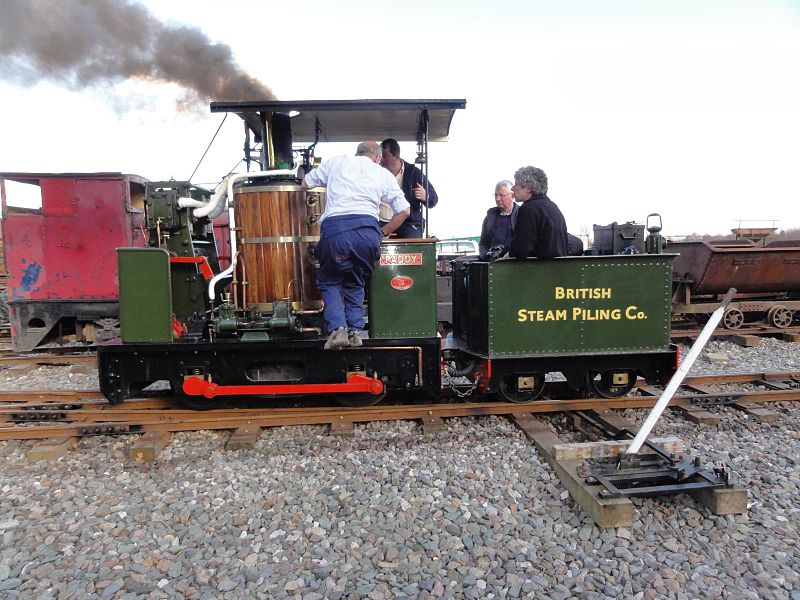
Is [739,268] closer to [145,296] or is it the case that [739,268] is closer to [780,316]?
[780,316]

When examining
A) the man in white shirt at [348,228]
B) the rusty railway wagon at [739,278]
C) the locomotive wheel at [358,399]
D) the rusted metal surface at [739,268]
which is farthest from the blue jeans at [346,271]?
the rusted metal surface at [739,268]

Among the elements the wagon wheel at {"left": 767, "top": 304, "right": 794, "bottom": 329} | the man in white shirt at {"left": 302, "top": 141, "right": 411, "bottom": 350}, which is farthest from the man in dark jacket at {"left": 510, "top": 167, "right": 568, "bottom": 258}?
the wagon wheel at {"left": 767, "top": 304, "right": 794, "bottom": 329}

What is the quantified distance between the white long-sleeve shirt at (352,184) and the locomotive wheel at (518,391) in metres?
1.95

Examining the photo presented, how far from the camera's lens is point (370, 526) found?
120 inches

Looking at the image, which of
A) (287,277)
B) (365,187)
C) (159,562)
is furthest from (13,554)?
(365,187)

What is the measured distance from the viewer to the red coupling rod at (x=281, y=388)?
15.3ft

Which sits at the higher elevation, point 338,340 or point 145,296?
point 145,296

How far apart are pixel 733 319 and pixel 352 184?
8069 mm

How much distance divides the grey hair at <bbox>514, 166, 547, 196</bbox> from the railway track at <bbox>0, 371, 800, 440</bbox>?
182cm

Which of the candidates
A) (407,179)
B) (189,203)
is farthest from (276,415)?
(407,179)

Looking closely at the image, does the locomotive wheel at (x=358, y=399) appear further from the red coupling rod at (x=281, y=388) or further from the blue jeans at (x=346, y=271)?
the blue jeans at (x=346, y=271)

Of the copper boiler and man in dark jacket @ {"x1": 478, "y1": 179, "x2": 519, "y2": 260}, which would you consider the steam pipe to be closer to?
the copper boiler

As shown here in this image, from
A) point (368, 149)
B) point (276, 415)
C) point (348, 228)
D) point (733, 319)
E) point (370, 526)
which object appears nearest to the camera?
point (370, 526)

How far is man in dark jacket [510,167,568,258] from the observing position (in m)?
4.55
